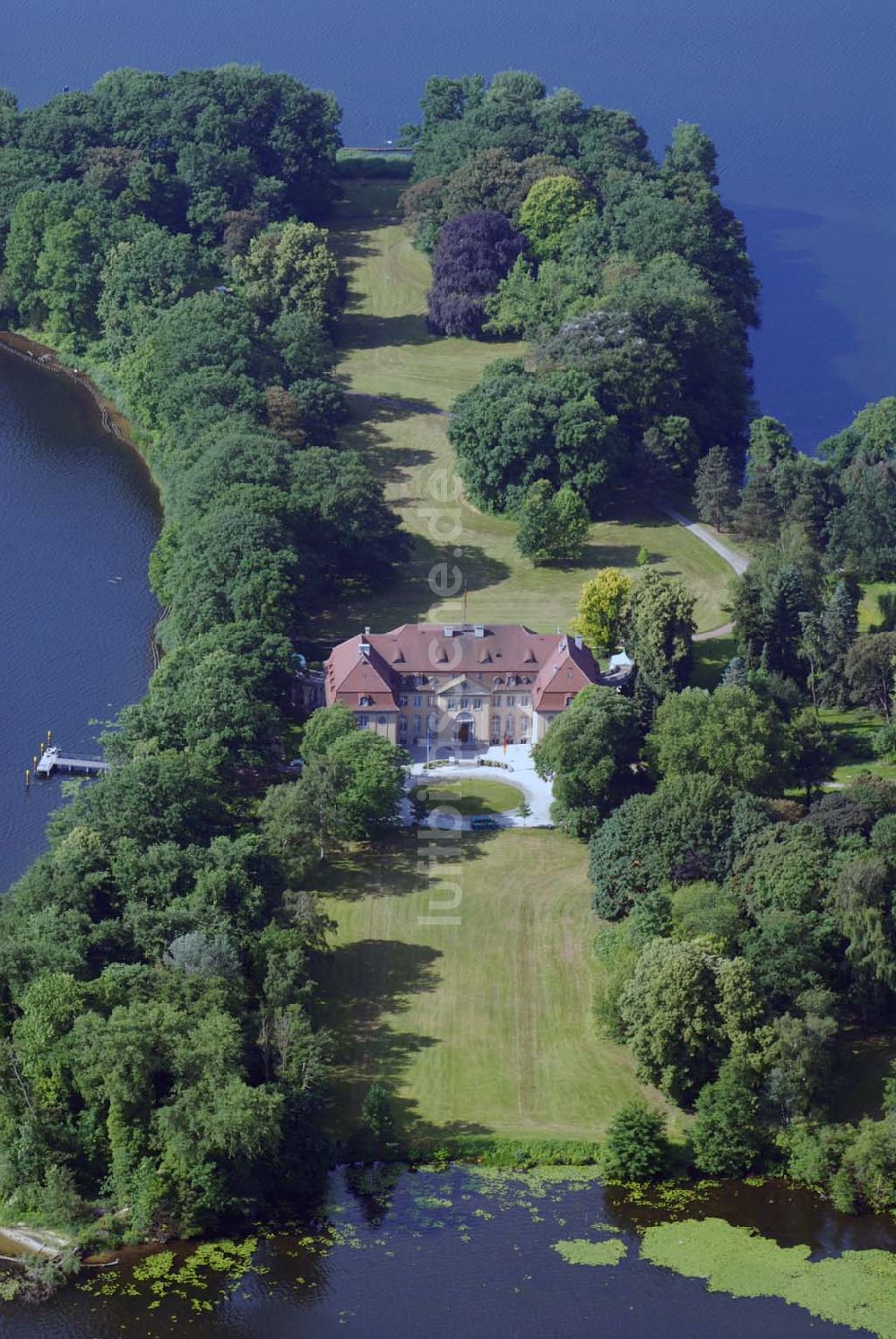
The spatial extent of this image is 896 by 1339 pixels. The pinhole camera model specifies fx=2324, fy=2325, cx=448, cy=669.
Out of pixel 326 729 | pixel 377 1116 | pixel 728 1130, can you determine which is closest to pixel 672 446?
pixel 326 729

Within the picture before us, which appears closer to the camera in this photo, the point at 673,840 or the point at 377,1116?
the point at 377,1116

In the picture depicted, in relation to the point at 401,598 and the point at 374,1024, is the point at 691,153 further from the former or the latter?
the point at 374,1024

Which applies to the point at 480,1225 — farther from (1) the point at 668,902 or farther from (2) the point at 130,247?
(2) the point at 130,247

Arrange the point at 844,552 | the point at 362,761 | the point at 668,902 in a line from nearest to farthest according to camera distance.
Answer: the point at 668,902, the point at 362,761, the point at 844,552

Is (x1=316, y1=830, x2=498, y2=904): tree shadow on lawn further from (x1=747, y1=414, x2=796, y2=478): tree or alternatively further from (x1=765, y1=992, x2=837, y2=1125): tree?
(x1=747, y1=414, x2=796, y2=478): tree

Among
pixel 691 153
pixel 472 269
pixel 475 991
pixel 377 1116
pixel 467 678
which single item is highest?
pixel 691 153

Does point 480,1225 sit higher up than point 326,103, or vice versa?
point 326,103

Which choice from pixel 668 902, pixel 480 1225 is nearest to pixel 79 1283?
pixel 480 1225
